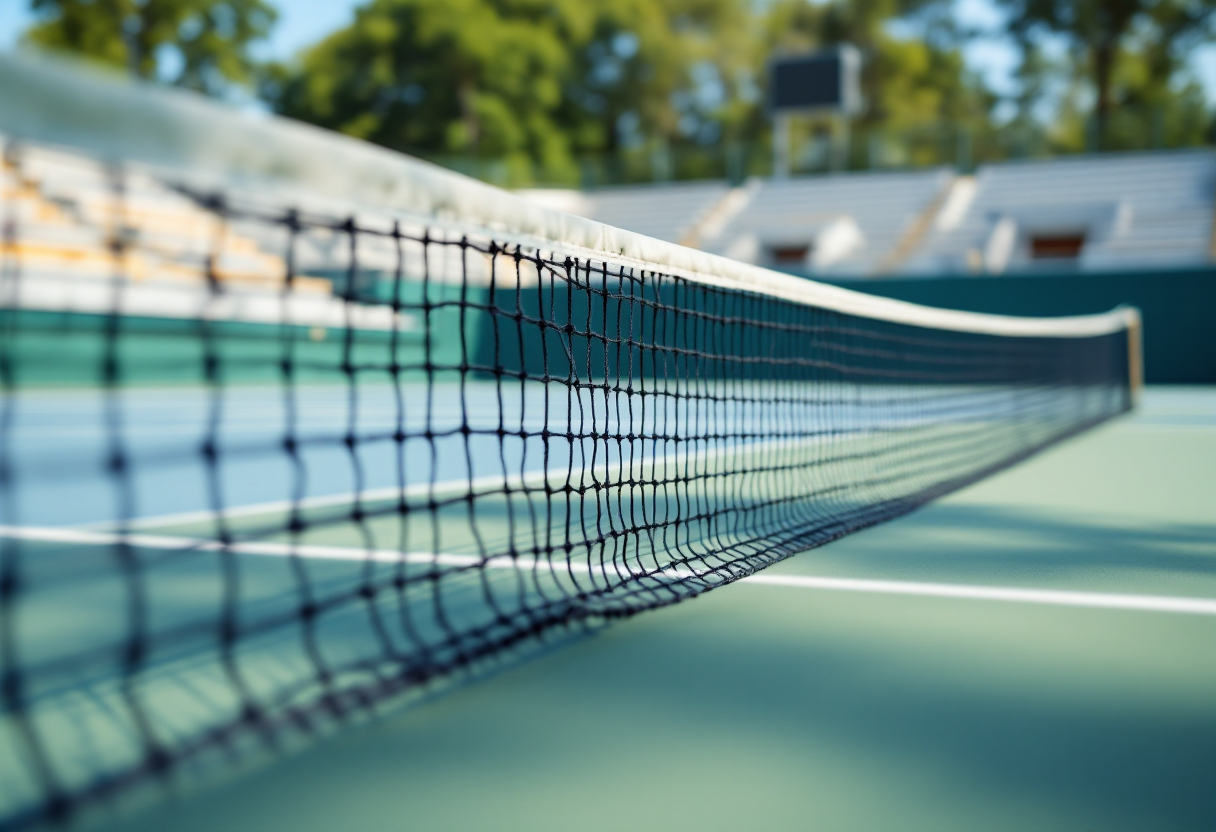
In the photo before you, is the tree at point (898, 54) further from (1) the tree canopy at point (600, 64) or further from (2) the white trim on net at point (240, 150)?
(2) the white trim on net at point (240, 150)

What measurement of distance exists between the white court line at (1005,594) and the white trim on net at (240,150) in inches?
36.5

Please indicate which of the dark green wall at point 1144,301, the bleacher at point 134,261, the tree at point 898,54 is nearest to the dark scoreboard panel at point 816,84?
the bleacher at point 134,261

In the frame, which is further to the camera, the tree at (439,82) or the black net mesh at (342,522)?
the tree at (439,82)

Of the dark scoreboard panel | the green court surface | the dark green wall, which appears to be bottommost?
the green court surface

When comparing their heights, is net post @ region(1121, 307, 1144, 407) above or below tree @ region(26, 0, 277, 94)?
below

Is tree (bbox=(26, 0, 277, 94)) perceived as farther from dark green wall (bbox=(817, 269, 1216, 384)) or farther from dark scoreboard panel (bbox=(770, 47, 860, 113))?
dark green wall (bbox=(817, 269, 1216, 384))

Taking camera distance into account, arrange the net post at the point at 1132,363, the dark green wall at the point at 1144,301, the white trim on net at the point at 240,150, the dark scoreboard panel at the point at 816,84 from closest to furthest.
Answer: the white trim on net at the point at 240,150, the net post at the point at 1132,363, the dark green wall at the point at 1144,301, the dark scoreboard panel at the point at 816,84

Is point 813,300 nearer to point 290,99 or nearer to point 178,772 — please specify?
point 178,772

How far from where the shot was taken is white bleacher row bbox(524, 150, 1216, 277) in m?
20.9

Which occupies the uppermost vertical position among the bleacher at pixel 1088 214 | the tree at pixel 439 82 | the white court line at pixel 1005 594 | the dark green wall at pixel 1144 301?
the tree at pixel 439 82

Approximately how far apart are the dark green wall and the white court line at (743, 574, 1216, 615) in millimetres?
11436

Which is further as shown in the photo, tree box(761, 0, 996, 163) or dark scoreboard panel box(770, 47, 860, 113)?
tree box(761, 0, 996, 163)

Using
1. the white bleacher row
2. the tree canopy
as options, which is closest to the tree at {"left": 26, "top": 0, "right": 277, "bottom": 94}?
the tree canopy

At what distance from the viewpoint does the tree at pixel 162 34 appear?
108ft
